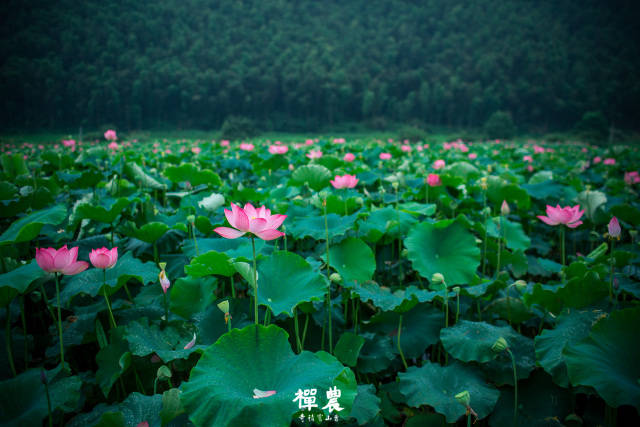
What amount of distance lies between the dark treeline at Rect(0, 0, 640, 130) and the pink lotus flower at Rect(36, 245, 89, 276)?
32764mm

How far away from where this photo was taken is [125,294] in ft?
4.64

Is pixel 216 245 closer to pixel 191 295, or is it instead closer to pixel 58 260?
pixel 191 295

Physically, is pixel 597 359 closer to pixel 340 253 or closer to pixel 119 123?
pixel 340 253

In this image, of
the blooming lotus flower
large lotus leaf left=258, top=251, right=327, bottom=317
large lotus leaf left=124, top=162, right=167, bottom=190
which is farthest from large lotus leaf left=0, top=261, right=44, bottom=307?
the blooming lotus flower

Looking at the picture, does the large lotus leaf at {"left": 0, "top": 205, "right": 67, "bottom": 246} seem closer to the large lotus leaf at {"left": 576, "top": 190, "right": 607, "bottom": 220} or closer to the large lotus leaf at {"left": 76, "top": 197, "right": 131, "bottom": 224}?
the large lotus leaf at {"left": 76, "top": 197, "right": 131, "bottom": 224}

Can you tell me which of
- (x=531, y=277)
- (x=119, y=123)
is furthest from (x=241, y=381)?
(x=119, y=123)

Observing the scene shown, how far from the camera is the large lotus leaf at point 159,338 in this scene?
2.89 feet

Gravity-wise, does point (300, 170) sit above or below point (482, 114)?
below

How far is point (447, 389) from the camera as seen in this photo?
1016 mm

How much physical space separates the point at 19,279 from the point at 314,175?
1386 mm

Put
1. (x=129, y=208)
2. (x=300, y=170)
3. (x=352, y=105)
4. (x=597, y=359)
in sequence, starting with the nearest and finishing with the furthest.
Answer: (x=597, y=359) → (x=129, y=208) → (x=300, y=170) → (x=352, y=105)

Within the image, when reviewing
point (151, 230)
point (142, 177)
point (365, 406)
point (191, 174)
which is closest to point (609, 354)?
point (365, 406)

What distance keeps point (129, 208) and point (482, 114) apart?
48.3m

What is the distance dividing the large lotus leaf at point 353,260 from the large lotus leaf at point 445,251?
0.22 m
